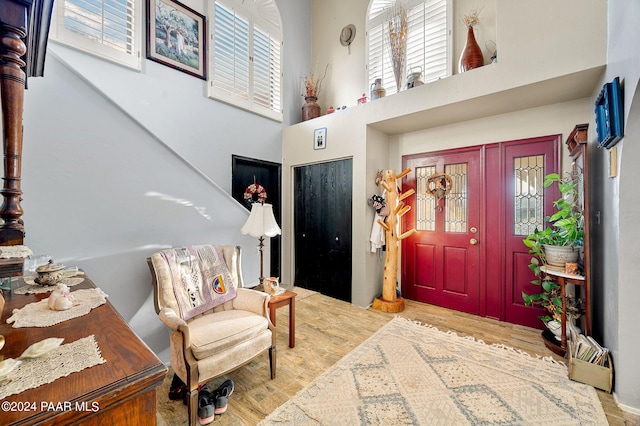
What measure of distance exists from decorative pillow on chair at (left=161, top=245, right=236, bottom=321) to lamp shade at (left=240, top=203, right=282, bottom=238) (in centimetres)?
34

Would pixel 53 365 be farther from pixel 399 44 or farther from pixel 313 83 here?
pixel 313 83

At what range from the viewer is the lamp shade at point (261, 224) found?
7.92ft

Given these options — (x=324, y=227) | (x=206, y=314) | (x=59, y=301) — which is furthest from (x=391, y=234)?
(x=59, y=301)

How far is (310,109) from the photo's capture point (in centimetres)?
429

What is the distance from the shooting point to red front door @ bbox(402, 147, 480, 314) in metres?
3.21

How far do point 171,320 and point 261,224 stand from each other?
3.47 feet

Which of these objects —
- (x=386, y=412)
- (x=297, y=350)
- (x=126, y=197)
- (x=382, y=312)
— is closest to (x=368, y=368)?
(x=386, y=412)

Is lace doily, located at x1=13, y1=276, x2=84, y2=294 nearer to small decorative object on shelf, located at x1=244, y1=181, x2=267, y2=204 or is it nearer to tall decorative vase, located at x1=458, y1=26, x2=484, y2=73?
small decorative object on shelf, located at x1=244, y1=181, x2=267, y2=204

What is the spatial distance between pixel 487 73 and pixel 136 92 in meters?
3.62

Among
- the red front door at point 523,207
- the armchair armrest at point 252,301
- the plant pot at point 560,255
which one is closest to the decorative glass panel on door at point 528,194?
the red front door at point 523,207

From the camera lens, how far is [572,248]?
7.37ft

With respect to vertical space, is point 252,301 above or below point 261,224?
below

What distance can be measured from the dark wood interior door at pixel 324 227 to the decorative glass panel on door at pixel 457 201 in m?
1.25

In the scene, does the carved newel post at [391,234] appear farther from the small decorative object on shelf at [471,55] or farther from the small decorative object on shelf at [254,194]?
the small decorative object on shelf at [254,194]
